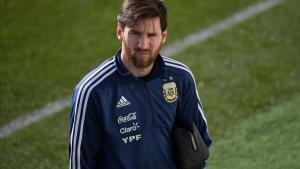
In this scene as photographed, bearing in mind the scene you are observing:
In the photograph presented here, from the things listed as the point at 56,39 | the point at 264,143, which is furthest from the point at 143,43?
the point at 56,39

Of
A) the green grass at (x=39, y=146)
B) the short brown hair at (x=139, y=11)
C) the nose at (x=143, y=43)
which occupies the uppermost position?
the short brown hair at (x=139, y=11)

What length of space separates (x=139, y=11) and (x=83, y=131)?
71cm

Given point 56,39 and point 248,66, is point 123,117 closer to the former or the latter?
point 248,66

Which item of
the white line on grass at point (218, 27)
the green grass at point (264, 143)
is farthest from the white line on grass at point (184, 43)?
the green grass at point (264, 143)

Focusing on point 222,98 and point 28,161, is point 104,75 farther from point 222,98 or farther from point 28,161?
point 222,98

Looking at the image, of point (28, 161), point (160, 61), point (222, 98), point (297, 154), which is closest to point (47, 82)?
point (28, 161)

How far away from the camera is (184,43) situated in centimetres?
711

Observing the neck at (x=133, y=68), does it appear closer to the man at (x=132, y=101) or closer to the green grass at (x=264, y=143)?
the man at (x=132, y=101)

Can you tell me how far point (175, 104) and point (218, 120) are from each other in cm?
257

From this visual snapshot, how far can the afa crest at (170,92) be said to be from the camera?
297 cm

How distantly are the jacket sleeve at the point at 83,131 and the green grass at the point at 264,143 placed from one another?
2.07m

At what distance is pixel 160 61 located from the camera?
3.00 meters

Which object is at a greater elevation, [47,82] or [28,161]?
[47,82]

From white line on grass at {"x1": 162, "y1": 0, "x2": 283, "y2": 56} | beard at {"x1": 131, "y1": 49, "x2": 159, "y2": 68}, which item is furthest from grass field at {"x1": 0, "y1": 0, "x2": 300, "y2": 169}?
beard at {"x1": 131, "y1": 49, "x2": 159, "y2": 68}
